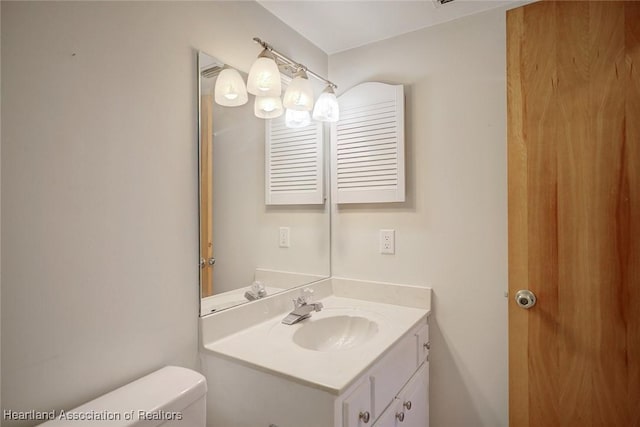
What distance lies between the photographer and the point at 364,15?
150 cm

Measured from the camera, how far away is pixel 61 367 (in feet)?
2.63

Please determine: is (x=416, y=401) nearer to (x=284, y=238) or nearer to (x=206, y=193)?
(x=284, y=238)

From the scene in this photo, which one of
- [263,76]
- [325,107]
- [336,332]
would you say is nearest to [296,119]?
[325,107]

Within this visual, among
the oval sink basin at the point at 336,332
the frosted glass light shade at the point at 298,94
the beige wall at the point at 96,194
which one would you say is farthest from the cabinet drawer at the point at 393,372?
the frosted glass light shade at the point at 298,94

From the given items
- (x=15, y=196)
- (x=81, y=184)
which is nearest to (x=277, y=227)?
Answer: (x=81, y=184)

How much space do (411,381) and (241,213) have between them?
1.00 metres

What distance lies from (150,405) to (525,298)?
1247 mm

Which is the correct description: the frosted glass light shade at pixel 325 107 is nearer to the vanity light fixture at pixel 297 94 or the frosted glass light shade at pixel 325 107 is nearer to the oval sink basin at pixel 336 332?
the vanity light fixture at pixel 297 94

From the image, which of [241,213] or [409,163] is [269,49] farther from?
[409,163]

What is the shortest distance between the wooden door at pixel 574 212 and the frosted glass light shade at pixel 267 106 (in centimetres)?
95

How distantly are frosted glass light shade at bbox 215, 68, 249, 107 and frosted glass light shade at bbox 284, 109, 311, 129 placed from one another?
1.09 ft

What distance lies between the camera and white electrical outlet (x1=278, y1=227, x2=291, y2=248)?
162 cm

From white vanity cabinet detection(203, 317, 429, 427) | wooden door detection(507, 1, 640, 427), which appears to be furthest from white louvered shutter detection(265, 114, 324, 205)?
wooden door detection(507, 1, 640, 427)

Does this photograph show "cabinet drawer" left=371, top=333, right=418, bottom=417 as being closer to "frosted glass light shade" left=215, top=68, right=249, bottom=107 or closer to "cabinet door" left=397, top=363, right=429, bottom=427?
"cabinet door" left=397, top=363, right=429, bottom=427
